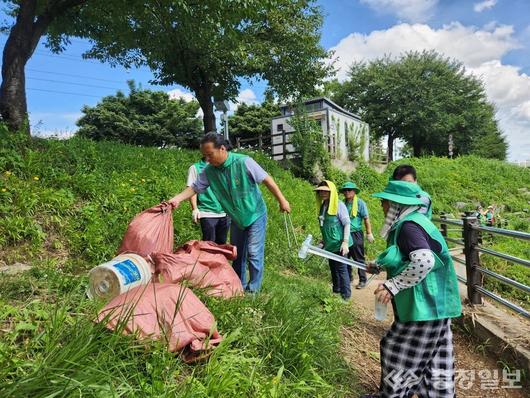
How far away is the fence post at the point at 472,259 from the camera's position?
4289 mm

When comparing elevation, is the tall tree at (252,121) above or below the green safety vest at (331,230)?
above

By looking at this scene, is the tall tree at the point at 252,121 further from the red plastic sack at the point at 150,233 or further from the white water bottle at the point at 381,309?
the white water bottle at the point at 381,309

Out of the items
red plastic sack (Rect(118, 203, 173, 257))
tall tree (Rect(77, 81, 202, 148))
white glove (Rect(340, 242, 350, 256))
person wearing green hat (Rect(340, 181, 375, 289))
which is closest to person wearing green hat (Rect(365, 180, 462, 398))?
red plastic sack (Rect(118, 203, 173, 257))

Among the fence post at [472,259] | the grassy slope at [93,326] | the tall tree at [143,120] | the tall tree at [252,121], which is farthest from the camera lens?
the tall tree at [252,121]

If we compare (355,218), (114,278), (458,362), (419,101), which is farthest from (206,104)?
(419,101)

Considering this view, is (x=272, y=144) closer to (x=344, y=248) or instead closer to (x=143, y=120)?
(x=344, y=248)

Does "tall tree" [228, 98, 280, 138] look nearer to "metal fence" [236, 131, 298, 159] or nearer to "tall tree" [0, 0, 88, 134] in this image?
"metal fence" [236, 131, 298, 159]

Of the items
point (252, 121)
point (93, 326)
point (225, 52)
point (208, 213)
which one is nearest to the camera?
point (93, 326)

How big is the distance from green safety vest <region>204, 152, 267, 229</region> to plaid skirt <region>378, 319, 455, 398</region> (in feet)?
5.26

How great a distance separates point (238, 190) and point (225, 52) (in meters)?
11.6

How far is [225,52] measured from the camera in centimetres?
1401

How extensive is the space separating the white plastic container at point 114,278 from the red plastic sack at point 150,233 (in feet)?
1.32

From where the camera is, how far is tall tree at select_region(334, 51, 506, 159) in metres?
A: 35.1

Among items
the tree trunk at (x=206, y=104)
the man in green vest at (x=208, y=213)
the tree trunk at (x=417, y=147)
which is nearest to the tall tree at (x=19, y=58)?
the man in green vest at (x=208, y=213)
